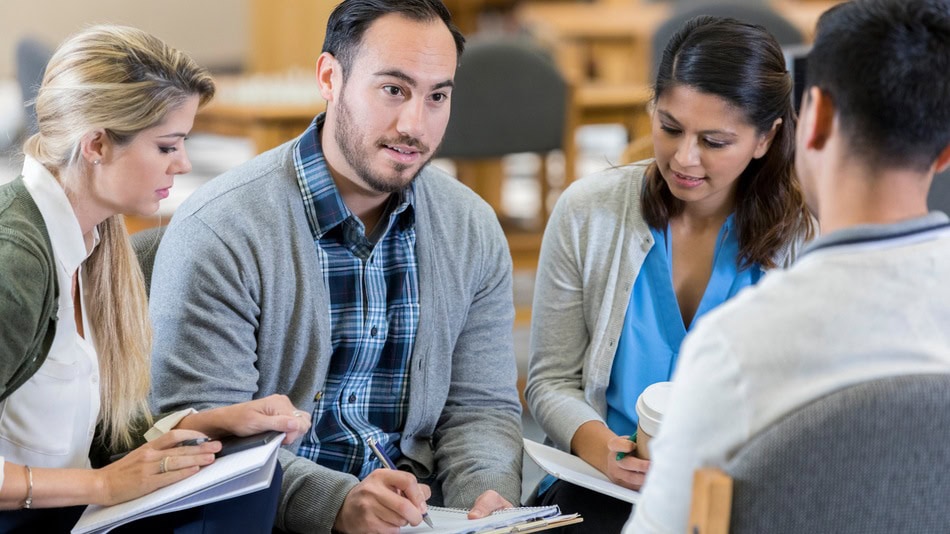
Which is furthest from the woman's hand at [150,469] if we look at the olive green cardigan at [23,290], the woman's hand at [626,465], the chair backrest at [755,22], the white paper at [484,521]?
the chair backrest at [755,22]

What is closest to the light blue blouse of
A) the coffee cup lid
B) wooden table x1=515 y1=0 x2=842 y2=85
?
the coffee cup lid

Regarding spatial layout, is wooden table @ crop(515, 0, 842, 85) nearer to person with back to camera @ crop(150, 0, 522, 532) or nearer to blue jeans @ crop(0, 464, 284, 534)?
person with back to camera @ crop(150, 0, 522, 532)

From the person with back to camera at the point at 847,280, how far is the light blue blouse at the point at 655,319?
747 mm

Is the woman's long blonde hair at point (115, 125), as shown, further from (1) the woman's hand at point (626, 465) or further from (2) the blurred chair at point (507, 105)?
(2) the blurred chair at point (507, 105)

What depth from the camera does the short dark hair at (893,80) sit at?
1.01m

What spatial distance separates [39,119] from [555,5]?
213 inches

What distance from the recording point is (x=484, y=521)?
4.76ft

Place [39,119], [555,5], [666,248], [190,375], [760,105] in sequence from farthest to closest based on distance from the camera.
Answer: [555,5]
[666,248]
[760,105]
[190,375]
[39,119]

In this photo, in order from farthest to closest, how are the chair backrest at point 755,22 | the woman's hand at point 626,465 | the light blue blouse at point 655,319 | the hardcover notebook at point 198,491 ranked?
1. the chair backrest at point 755,22
2. the light blue blouse at point 655,319
3. the woman's hand at point 626,465
4. the hardcover notebook at point 198,491

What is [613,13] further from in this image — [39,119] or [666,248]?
[39,119]

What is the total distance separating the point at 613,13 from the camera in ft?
20.0

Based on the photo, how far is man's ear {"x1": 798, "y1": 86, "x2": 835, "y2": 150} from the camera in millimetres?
1045

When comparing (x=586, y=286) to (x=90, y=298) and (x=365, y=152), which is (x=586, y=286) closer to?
(x=365, y=152)

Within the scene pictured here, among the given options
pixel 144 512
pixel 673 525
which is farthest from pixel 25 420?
pixel 673 525
